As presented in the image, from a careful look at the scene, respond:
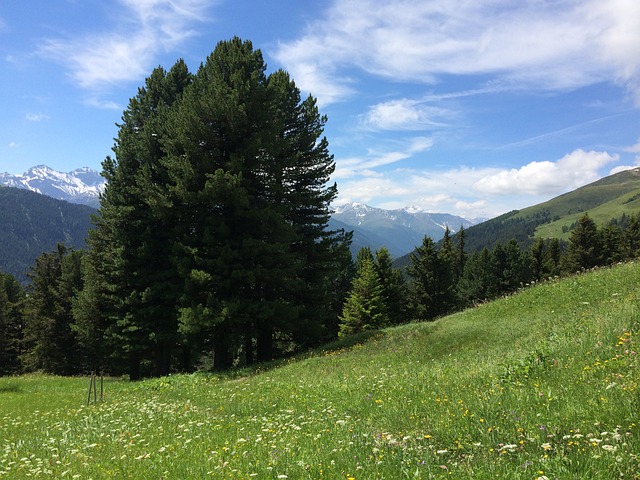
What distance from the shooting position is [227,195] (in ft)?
62.6

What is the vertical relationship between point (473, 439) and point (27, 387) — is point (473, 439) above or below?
above

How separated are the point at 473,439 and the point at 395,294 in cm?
4378

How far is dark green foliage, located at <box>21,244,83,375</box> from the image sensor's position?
127ft

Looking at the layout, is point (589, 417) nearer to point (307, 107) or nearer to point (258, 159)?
point (258, 159)

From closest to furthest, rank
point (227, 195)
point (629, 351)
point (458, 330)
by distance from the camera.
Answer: point (629, 351) → point (458, 330) → point (227, 195)

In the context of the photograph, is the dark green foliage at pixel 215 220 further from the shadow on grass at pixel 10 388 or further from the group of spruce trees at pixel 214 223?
the shadow on grass at pixel 10 388

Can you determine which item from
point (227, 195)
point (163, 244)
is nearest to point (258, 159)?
point (227, 195)

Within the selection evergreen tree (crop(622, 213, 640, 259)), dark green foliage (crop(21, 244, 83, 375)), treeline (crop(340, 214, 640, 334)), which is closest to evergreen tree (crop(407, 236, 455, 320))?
treeline (crop(340, 214, 640, 334))

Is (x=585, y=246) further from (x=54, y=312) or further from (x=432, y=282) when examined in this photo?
(x=54, y=312)

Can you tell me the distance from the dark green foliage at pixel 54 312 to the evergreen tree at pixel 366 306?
28.1m

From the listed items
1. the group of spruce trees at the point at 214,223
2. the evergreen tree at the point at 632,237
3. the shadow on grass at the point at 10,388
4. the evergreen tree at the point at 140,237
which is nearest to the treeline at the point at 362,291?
the evergreen tree at the point at 632,237

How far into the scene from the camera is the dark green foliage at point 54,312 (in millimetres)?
38625

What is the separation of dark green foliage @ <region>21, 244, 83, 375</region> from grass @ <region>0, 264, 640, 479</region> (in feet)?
92.6

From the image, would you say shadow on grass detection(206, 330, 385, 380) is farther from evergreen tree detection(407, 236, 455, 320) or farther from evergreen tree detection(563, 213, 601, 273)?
evergreen tree detection(563, 213, 601, 273)
